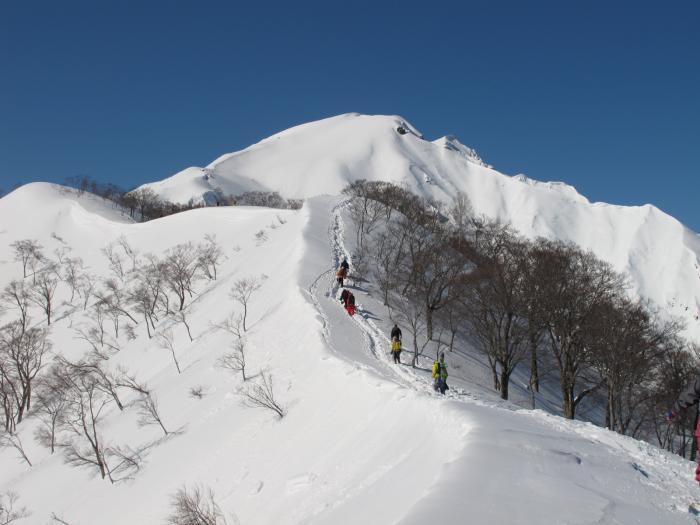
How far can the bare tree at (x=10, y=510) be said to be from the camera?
24370 millimetres

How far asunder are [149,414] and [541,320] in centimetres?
2354

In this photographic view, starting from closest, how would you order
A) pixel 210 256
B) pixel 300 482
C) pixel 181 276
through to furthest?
pixel 300 482, pixel 181 276, pixel 210 256

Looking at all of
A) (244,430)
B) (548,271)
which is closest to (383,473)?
(244,430)

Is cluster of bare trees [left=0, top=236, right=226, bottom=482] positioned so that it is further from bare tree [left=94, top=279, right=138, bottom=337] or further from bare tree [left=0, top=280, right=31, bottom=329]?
bare tree [left=0, top=280, right=31, bottom=329]

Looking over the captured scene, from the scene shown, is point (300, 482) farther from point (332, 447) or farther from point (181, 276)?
point (181, 276)

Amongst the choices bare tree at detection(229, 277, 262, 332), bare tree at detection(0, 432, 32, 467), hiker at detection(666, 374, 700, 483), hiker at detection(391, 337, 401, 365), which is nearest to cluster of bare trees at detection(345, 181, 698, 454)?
hiker at detection(391, 337, 401, 365)

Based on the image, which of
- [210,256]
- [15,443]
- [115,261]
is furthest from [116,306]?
[115,261]

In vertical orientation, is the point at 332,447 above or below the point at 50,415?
above

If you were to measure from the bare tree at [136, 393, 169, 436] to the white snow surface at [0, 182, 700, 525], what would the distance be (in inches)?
24.3

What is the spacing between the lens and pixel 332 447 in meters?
13.9

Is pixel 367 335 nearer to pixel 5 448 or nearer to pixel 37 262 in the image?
pixel 5 448

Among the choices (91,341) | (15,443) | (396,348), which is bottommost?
(15,443)

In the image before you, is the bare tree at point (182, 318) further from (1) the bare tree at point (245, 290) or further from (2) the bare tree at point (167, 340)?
(1) the bare tree at point (245, 290)

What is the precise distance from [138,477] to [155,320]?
27.8 metres
